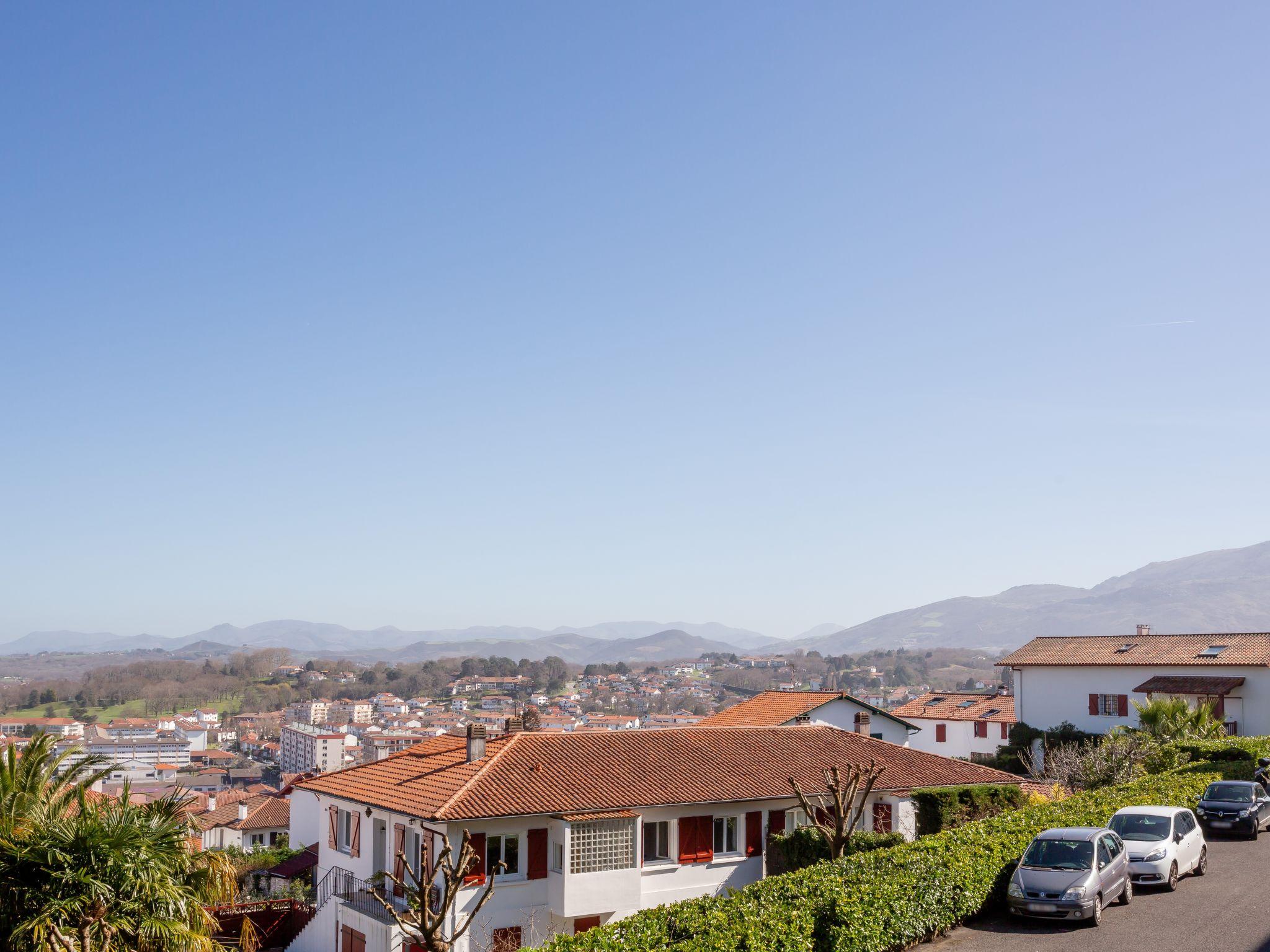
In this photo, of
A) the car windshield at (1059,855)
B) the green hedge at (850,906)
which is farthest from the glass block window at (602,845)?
the car windshield at (1059,855)

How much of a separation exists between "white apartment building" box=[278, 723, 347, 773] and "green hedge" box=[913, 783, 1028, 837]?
128077 mm

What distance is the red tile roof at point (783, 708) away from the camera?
51.8 m

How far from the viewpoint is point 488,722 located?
654ft

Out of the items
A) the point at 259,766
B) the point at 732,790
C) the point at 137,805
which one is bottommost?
the point at 259,766

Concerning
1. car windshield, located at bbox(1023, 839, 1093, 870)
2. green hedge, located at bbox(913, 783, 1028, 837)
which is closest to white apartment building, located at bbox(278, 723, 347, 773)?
green hedge, located at bbox(913, 783, 1028, 837)

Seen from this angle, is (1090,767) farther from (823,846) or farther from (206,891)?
(206,891)

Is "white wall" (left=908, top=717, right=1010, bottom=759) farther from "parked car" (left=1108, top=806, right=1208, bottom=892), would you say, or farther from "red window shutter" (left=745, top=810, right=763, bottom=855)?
"parked car" (left=1108, top=806, right=1208, bottom=892)

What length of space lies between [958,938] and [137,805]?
15.3 meters

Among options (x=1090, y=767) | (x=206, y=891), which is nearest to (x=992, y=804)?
(x=1090, y=767)

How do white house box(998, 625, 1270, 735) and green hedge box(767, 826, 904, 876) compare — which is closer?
green hedge box(767, 826, 904, 876)

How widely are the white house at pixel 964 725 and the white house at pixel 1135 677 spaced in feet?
26.6

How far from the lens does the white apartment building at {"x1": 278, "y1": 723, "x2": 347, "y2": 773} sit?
15825cm

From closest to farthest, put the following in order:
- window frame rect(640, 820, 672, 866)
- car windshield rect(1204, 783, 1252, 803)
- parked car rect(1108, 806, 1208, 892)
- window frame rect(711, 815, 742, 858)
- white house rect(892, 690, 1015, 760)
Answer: parked car rect(1108, 806, 1208, 892) → car windshield rect(1204, 783, 1252, 803) → window frame rect(640, 820, 672, 866) → window frame rect(711, 815, 742, 858) → white house rect(892, 690, 1015, 760)

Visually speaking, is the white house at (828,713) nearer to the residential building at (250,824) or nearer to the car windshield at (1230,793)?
the car windshield at (1230,793)
